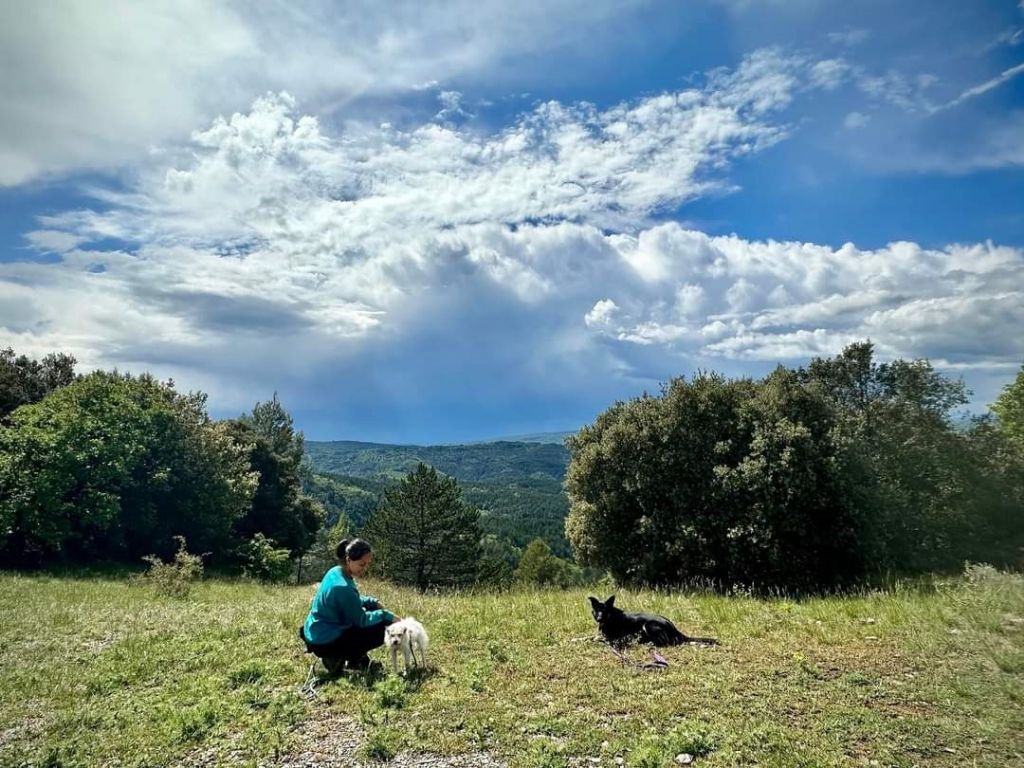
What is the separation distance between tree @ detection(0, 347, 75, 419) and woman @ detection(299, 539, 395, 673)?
3952 cm

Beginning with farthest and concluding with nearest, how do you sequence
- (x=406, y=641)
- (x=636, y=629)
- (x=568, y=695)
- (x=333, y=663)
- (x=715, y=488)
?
(x=715, y=488), (x=636, y=629), (x=333, y=663), (x=406, y=641), (x=568, y=695)

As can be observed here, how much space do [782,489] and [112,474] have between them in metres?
33.6

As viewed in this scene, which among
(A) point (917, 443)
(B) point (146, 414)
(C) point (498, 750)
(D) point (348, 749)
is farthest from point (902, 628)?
(B) point (146, 414)

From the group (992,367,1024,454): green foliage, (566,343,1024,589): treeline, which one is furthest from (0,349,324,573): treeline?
A: (992,367,1024,454): green foliage

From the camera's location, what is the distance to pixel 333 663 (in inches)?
331

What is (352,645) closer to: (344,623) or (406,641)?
(344,623)

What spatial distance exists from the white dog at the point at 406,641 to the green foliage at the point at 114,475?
29265mm

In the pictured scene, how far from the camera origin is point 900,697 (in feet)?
21.5

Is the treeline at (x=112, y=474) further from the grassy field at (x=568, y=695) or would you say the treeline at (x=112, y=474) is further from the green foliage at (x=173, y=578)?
the grassy field at (x=568, y=695)

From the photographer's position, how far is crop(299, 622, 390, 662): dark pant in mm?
8414

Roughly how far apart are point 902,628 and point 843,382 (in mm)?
28650

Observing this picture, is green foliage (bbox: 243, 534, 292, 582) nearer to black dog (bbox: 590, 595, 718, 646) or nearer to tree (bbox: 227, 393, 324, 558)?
tree (bbox: 227, 393, 324, 558)

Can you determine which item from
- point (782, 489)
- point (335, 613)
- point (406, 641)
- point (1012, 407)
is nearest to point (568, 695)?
point (406, 641)

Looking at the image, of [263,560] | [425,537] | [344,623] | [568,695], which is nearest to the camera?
[568,695]
